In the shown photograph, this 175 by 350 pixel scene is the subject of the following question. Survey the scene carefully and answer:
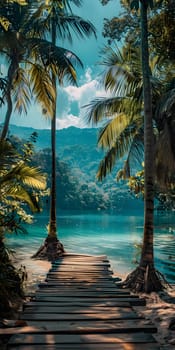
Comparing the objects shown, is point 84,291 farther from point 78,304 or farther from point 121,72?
point 121,72

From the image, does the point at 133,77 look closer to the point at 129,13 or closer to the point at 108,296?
the point at 129,13

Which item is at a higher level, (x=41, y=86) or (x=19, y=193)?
(x=41, y=86)

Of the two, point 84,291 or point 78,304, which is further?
point 84,291

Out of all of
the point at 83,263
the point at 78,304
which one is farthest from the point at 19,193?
the point at 83,263

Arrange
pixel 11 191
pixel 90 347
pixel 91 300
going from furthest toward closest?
pixel 11 191 < pixel 91 300 < pixel 90 347

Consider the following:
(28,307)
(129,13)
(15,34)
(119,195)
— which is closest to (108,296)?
(28,307)

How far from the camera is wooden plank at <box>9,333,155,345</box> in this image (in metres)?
3.32

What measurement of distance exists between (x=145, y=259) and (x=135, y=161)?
496cm

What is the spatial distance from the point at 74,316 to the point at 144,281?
3543 mm

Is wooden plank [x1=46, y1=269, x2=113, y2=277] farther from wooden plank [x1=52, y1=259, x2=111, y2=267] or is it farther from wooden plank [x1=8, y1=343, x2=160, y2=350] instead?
wooden plank [x1=8, y1=343, x2=160, y2=350]

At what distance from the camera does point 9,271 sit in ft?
19.9

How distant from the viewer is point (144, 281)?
24.7ft

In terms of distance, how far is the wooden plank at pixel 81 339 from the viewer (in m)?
3.32

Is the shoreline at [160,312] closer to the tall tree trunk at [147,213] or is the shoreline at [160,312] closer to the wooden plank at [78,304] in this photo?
the tall tree trunk at [147,213]
